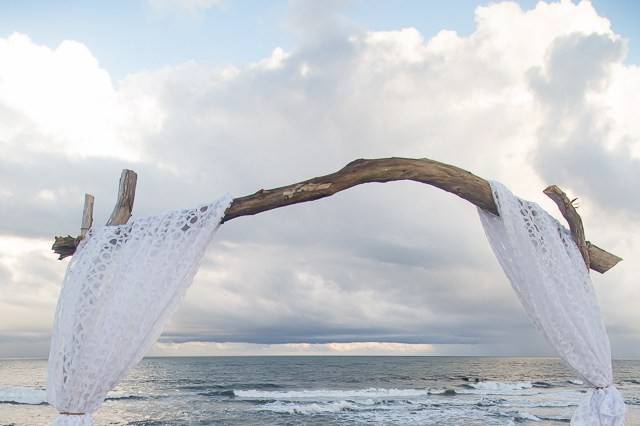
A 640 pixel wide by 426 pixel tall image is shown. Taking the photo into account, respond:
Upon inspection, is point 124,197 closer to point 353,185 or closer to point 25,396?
point 353,185

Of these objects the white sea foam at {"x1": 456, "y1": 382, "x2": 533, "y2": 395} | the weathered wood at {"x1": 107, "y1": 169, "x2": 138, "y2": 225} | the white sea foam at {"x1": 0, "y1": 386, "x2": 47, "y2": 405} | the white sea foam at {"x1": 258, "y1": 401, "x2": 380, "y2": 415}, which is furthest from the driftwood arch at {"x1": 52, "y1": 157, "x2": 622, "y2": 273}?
the white sea foam at {"x1": 456, "y1": 382, "x2": 533, "y2": 395}

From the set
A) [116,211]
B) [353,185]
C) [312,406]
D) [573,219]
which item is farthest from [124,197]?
[312,406]

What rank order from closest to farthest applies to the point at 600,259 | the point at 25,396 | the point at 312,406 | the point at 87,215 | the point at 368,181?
the point at 368,181, the point at 87,215, the point at 600,259, the point at 312,406, the point at 25,396

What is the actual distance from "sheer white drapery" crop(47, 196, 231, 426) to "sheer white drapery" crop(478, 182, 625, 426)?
60.7 inches

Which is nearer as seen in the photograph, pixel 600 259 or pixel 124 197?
pixel 124 197

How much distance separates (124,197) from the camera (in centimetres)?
327

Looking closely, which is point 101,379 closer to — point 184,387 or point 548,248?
point 548,248

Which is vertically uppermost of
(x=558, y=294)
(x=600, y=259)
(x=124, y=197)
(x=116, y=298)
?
(x=124, y=197)

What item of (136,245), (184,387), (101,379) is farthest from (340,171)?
(184,387)

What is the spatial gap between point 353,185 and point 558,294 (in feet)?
4.05

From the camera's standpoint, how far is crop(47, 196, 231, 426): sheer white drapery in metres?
2.82

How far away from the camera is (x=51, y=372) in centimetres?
291

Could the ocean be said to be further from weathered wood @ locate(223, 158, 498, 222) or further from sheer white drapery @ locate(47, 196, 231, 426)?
sheer white drapery @ locate(47, 196, 231, 426)

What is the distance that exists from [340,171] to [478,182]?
2.49ft
